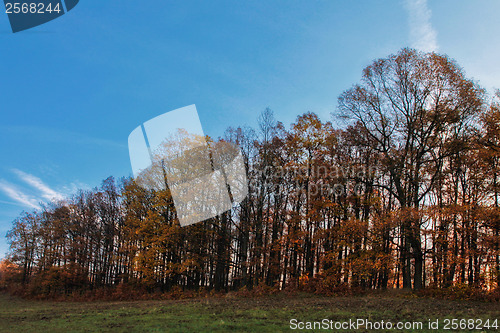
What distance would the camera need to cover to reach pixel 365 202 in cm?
2392

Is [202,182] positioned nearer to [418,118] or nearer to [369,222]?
[369,222]

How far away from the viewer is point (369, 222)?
70.2 feet

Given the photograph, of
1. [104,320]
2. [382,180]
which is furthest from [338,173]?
[104,320]

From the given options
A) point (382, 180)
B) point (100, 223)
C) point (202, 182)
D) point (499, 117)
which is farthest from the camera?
point (100, 223)

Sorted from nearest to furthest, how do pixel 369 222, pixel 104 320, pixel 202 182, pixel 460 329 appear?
pixel 460 329 < pixel 104 320 < pixel 369 222 < pixel 202 182

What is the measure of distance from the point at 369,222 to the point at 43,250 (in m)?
43.4

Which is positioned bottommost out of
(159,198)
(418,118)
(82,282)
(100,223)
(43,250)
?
(82,282)

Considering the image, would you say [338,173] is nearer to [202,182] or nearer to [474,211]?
[474,211]

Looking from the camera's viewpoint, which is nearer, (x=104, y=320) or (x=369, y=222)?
(x=104, y=320)

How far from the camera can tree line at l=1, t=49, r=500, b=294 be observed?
20250 millimetres

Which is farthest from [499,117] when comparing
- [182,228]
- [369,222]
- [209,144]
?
[182,228]

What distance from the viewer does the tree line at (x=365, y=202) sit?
2025cm

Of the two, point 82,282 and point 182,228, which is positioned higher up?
point 182,228

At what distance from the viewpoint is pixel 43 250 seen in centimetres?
4294
